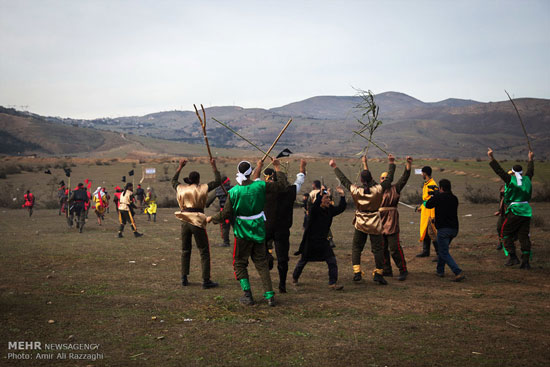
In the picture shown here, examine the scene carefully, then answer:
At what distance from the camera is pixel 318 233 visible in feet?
26.9

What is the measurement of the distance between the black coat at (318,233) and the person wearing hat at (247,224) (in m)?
1.14

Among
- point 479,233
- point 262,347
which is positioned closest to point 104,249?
point 262,347

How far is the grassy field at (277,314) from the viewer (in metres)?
5.21

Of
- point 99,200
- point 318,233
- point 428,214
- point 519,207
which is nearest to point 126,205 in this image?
point 99,200

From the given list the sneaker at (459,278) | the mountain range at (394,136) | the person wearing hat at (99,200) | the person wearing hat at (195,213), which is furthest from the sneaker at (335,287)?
the mountain range at (394,136)

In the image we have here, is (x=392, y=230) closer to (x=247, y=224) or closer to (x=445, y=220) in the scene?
(x=445, y=220)

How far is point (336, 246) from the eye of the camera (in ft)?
45.8

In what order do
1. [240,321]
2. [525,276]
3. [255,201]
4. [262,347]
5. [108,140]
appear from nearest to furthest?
1. [262,347]
2. [240,321]
3. [255,201]
4. [525,276]
5. [108,140]

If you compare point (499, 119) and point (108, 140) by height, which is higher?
point (499, 119)

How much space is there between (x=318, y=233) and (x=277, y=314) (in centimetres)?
189

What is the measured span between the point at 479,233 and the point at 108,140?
123 meters

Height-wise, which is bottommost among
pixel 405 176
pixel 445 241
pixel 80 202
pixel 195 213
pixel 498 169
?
pixel 80 202

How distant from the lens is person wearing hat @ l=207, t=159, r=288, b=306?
283 inches

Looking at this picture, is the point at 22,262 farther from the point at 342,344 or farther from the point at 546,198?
the point at 546,198
